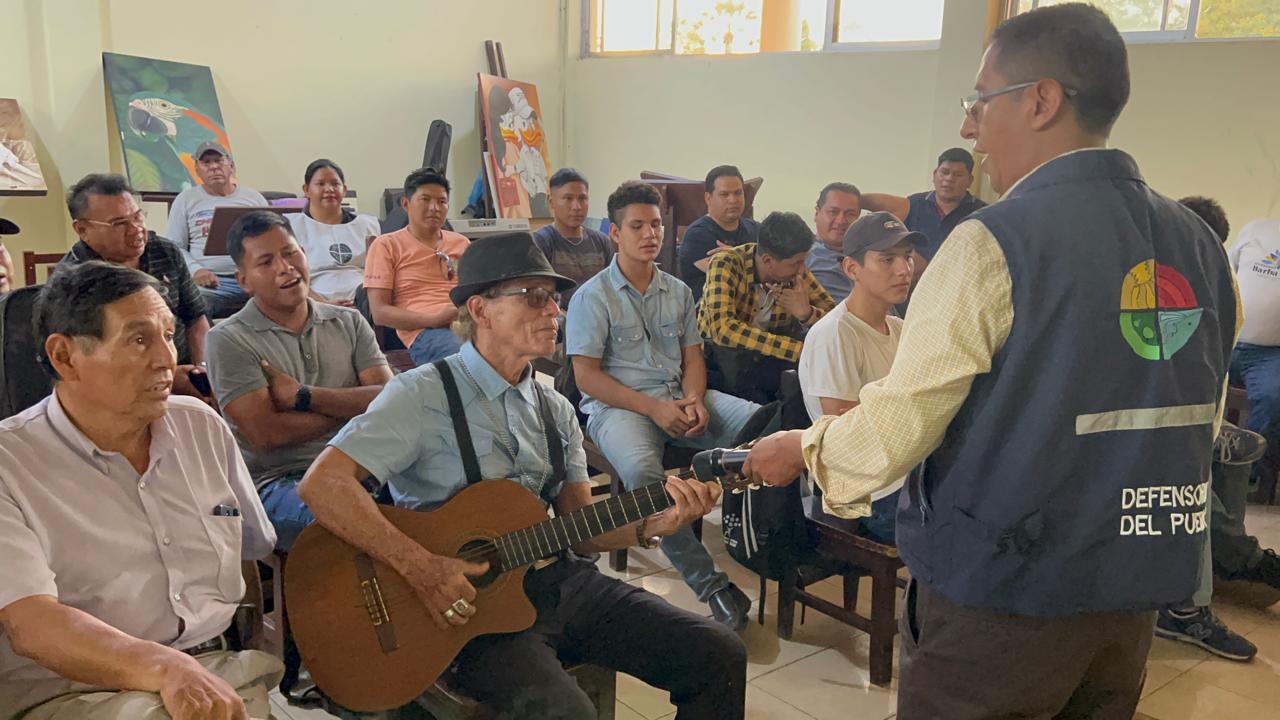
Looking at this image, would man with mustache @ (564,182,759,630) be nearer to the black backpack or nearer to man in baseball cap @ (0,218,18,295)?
the black backpack

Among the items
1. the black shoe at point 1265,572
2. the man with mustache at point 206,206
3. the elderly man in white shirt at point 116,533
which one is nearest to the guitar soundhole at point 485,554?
the elderly man in white shirt at point 116,533

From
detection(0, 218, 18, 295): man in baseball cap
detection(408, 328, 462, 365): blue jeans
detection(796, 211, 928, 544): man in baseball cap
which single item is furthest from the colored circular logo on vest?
detection(0, 218, 18, 295): man in baseball cap

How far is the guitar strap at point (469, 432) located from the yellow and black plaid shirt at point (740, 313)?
1586 mm

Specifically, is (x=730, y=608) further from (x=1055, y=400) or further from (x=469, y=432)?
(x=1055, y=400)

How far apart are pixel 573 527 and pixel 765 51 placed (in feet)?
22.0

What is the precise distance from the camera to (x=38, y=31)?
578cm

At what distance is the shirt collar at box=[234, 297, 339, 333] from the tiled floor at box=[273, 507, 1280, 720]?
112 centimetres

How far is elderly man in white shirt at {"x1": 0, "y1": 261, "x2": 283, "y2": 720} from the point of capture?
4.92 feet

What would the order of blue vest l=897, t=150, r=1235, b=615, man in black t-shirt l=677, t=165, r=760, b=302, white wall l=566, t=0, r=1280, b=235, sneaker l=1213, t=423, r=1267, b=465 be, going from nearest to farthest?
blue vest l=897, t=150, r=1235, b=615, sneaker l=1213, t=423, r=1267, b=465, man in black t-shirt l=677, t=165, r=760, b=302, white wall l=566, t=0, r=1280, b=235

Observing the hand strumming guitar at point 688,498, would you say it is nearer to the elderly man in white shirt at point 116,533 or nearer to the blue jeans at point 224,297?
the elderly man in white shirt at point 116,533

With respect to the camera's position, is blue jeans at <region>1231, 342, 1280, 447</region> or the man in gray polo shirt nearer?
the man in gray polo shirt

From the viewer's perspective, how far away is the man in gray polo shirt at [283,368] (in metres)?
2.62

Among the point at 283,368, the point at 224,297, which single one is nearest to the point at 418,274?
the point at 224,297

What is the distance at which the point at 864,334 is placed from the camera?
2.94m
